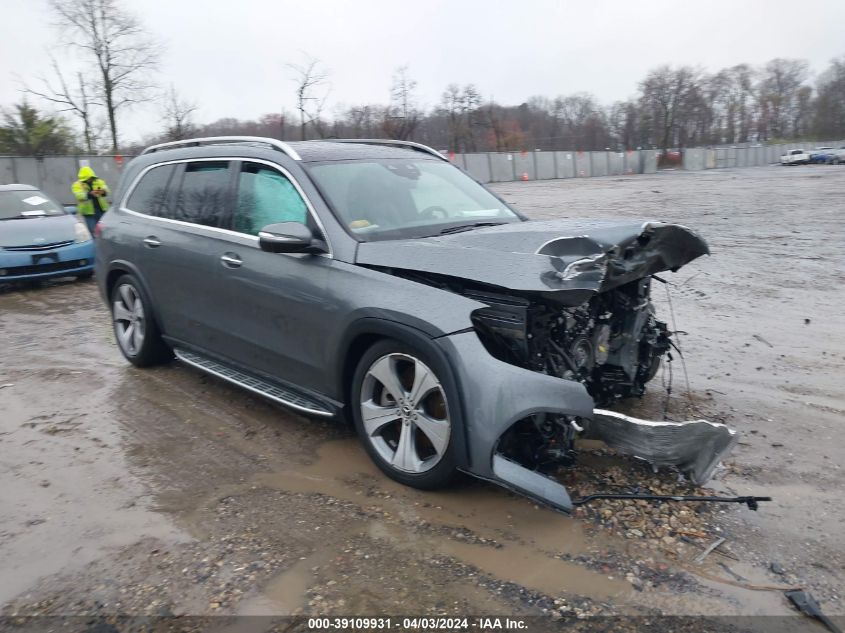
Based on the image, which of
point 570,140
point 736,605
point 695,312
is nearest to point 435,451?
point 736,605

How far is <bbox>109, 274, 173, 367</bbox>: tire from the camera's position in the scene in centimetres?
584

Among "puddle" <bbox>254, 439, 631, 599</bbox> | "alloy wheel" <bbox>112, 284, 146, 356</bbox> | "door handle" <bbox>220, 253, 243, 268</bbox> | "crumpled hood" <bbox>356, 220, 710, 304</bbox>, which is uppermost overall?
"crumpled hood" <bbox>356, 220, 710, 304</bbox>

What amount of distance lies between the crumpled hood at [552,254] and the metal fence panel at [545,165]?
45.0 metres

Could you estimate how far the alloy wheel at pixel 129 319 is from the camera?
5.96 m

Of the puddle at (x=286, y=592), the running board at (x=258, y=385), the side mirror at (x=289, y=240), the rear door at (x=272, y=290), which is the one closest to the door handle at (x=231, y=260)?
the rear door at (x=272, y=290)

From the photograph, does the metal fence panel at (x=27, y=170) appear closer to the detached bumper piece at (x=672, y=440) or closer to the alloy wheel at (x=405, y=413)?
the alloy wheel at (x=405, y=413)

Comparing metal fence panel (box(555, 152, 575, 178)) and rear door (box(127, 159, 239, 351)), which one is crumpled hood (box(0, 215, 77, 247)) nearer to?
rear door (box(127, 159, 239, 351))

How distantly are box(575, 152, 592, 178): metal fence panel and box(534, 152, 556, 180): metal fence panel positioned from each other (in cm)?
287

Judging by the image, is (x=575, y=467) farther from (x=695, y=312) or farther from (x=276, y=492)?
(x=695, y=312)

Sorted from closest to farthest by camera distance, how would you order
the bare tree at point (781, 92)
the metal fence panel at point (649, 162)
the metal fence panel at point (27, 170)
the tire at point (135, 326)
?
1. the tire at point (135, 326)
2. the metal fence panel at point (27, 170)
3. the metal fence panel at point (649, 162)
4. the bare tree at point (781, 92)

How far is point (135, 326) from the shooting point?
608 centimetres

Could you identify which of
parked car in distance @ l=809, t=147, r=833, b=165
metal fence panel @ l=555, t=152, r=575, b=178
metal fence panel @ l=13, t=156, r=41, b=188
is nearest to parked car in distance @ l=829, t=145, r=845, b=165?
parked car in distance @ l=809, t=147, r=833, b=165

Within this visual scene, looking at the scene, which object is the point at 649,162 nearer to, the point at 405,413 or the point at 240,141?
the point at 240,141

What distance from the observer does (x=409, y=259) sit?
3797 mm
